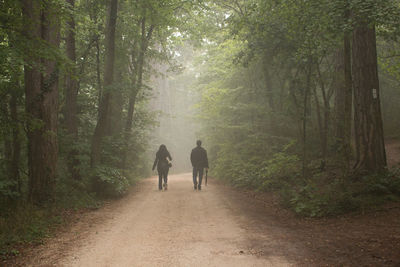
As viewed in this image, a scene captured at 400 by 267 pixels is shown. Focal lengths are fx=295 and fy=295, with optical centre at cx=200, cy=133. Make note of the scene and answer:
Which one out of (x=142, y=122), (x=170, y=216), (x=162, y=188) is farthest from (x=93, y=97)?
(x=170, y=216)

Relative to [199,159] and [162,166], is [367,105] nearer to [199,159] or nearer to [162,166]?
[199,159]

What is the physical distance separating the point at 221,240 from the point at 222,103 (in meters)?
12.7

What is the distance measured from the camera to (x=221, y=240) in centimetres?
539

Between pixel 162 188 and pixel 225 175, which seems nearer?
pixel 162 188

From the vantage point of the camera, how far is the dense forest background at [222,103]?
6.54 metres

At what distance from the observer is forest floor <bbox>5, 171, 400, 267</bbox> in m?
4.36

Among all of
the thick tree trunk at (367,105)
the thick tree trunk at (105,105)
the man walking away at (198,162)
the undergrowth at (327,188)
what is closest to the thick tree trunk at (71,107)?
the thick tree trunk at (105,105)

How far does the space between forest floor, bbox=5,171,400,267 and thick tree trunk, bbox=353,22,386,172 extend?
6.39 ft

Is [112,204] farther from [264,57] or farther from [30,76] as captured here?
[264,57]

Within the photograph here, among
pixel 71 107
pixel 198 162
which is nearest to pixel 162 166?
pixel 198 162

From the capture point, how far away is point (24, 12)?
270 inches

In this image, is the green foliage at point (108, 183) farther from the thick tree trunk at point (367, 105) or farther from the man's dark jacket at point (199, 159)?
the thick tree trunk at point (367, 105)

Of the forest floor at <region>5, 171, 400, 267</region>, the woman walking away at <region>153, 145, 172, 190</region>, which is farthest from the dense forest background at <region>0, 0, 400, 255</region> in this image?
the woman walking away at <region>153, 145, 172, 190</region>

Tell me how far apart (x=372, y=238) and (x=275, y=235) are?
5.31 feet
